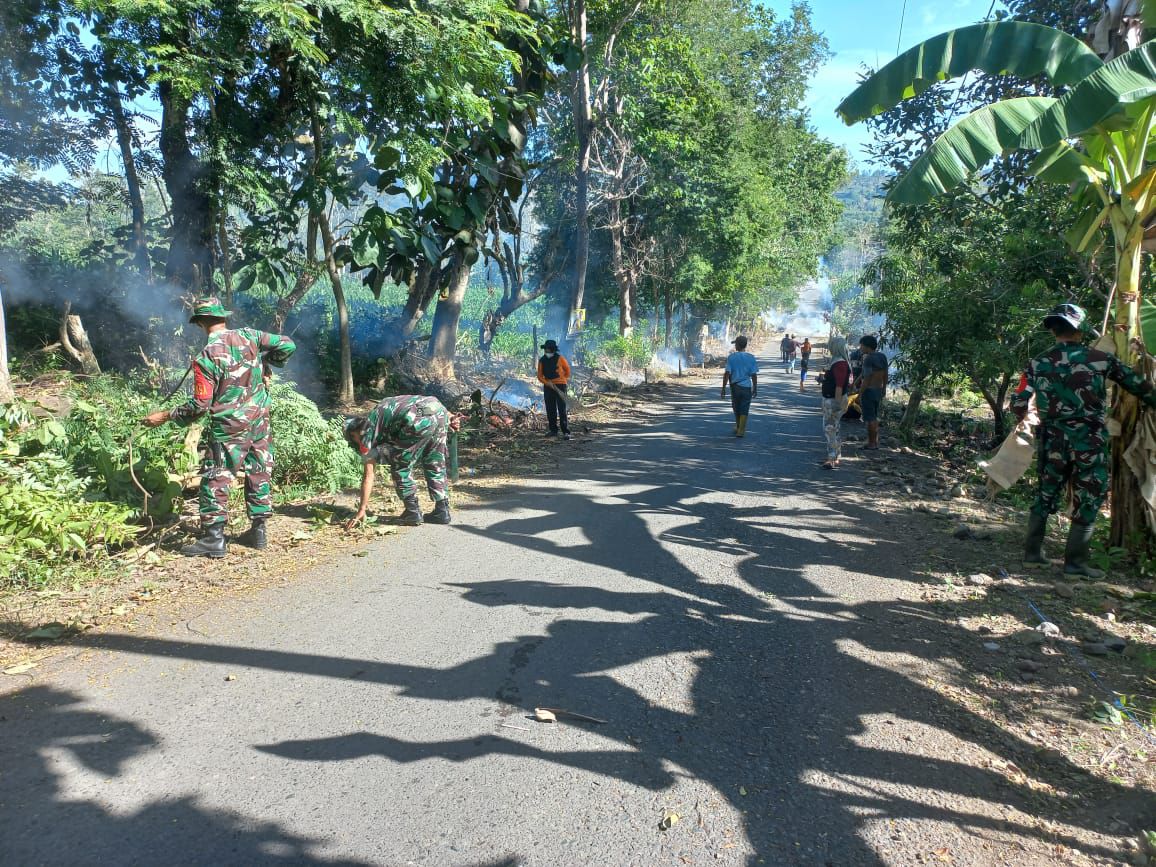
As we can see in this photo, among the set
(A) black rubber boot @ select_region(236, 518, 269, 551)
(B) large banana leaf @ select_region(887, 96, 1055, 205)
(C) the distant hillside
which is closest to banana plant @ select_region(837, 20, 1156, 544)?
(B) large banana leaf @ select_region(887, 96, 1055, 205)

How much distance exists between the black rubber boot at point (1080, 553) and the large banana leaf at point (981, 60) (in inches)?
132

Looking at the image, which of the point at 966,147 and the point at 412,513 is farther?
the point at 412,513

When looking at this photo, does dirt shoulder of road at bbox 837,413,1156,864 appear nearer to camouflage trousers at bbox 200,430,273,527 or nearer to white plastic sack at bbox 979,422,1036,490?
white plastic sack at bbox 979,422,1036,490

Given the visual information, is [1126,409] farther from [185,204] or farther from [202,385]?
[185,204]

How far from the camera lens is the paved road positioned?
2.56 meters

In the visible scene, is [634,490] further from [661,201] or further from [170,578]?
[661,201]

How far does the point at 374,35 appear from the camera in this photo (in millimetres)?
7840

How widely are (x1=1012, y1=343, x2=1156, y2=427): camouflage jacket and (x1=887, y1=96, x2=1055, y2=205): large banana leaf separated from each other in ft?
4.81

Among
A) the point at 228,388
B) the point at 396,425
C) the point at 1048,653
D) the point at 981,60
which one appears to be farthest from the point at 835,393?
the point at 228,388

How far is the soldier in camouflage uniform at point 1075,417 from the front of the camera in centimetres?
495

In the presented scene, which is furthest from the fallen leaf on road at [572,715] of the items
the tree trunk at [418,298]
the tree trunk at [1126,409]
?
the tree trunk at [418,298]

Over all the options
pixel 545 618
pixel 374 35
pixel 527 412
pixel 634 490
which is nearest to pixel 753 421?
pixel 527 412

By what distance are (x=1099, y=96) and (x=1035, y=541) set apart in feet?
10.4

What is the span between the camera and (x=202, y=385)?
532 cm
